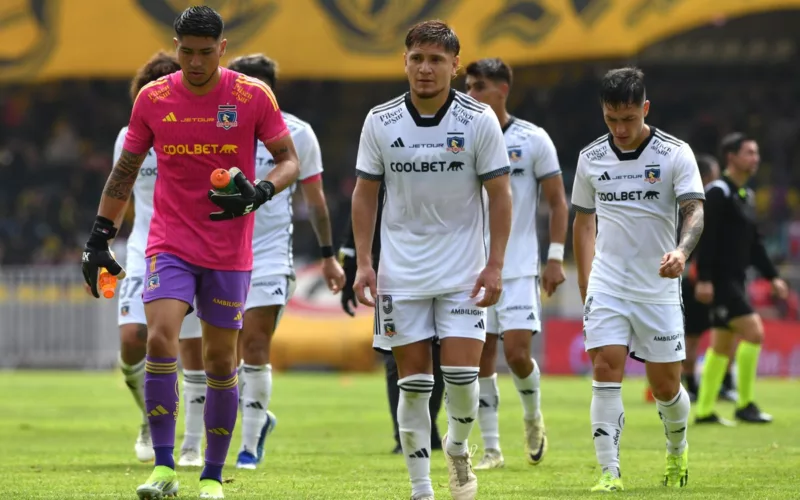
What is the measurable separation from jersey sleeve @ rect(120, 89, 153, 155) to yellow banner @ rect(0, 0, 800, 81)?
18149mm

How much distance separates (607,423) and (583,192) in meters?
1.37

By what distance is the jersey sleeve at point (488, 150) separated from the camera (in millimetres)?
7539

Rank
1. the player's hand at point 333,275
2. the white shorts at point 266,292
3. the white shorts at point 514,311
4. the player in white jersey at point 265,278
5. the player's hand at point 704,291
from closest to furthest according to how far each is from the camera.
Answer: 1. the player's hand at point 333,275
2. the player in white jersey at point 265,278
3. the white shorts at point 266,292
4. the white shorts at point 514,311
5. the player's hand at point 704,291

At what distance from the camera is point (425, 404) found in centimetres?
763

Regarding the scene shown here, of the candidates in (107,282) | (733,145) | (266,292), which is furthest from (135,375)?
(733,145)

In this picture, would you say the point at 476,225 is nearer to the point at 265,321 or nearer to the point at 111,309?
the point at 265,321

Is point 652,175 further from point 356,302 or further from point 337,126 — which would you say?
point 337,126

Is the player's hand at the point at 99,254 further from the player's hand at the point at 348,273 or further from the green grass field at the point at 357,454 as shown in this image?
the player's hand at the point at 348,273

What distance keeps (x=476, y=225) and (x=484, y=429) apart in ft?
9.56

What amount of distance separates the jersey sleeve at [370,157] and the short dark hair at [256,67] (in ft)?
8.54

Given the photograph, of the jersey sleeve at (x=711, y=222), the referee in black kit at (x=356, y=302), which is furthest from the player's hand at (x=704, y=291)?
the referee in black kit at (x=356, y=302)

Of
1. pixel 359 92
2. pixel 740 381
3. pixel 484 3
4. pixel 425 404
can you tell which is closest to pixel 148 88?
pixel 425 404

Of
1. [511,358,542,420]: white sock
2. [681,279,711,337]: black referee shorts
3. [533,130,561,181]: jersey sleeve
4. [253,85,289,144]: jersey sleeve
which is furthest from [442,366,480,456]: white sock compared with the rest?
[681,279,711,337]: black referee shorts

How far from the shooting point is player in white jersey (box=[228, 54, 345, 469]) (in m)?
9.91
